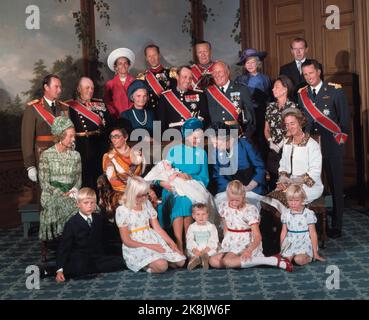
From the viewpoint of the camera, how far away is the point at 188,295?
4.17m

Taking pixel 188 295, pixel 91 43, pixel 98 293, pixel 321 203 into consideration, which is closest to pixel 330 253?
pixel 321 203

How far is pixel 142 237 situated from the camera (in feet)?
15.9

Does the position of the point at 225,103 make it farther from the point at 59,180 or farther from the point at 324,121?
the point at 59,180

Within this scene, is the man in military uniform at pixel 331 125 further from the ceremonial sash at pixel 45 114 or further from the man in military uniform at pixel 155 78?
the ceremonial sash at pixel 45 114

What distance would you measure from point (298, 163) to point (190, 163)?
884 mm

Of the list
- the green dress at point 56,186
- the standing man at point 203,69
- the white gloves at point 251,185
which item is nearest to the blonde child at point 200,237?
the white gloves at point 251,185

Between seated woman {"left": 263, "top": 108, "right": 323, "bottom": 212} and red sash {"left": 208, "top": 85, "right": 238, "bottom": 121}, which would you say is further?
red sash {"left": 208, "top": 85, "right": 238, "bottom": 121}

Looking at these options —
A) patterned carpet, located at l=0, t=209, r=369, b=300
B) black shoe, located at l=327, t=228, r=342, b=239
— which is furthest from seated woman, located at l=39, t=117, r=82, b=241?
black shoe, located at l=327, t=228, r=342, b=239

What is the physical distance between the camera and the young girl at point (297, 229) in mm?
4875

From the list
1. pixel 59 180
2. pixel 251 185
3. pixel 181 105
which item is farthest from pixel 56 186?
pixel 251 185

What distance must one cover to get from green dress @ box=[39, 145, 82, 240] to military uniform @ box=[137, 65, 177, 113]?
126 cm

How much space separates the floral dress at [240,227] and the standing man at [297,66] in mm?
1760

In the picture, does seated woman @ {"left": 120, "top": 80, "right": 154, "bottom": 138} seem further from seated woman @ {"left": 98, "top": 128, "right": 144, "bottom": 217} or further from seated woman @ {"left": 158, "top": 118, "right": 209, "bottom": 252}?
seated woman @ {"left": 158, "top": 118, "right": 209, "bottom": 252}

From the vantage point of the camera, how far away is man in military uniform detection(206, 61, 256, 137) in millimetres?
5922
